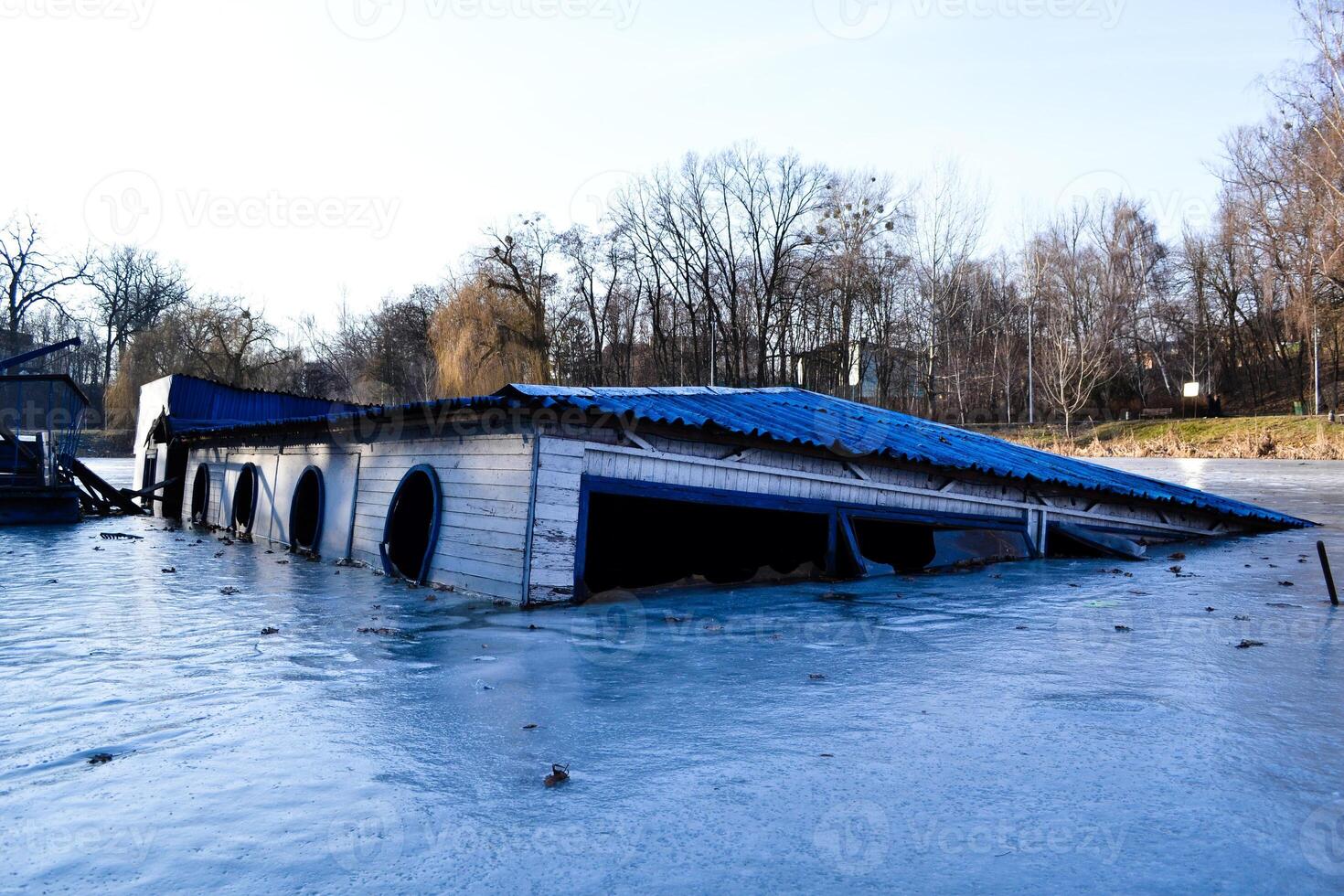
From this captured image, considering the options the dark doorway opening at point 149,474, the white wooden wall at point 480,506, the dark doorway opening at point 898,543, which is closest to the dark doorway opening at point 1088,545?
the dark doorway opening at point 898,543

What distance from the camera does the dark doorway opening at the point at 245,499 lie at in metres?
17.6

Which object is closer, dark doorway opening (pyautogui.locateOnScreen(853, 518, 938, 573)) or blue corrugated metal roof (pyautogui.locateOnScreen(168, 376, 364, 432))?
dark doorway opening (pyautogui.locateOnScreen(853, 518, 938, 573))

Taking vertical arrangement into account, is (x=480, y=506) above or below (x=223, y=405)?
below

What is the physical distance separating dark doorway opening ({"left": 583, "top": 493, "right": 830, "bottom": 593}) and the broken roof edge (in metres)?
1.04

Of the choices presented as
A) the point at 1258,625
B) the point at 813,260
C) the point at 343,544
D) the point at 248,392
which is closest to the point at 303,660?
the point at 343,544

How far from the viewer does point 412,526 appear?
12.2 meters

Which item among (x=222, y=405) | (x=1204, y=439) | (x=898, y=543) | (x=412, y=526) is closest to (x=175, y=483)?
(x=222, y=405)

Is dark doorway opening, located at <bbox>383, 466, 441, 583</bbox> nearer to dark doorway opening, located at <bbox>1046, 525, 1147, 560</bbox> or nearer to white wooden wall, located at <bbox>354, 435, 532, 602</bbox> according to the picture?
white wooden wall, located at <bbox>354, 435, 532, 602</bbox>

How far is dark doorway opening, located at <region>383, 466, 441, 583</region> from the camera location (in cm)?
1047

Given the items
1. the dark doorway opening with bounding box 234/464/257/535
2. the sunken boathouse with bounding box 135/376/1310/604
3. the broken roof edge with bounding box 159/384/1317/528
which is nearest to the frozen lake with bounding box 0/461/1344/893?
the sunken boathouse with bounding box 135/376/1310/604

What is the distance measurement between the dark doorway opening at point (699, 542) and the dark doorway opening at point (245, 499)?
9.20m

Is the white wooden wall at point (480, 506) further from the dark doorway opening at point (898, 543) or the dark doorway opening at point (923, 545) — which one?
the dark doorway opening at point (898, 543)

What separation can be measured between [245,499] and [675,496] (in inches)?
470

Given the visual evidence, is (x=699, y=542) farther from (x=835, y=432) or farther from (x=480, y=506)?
(x=480, y=506)
